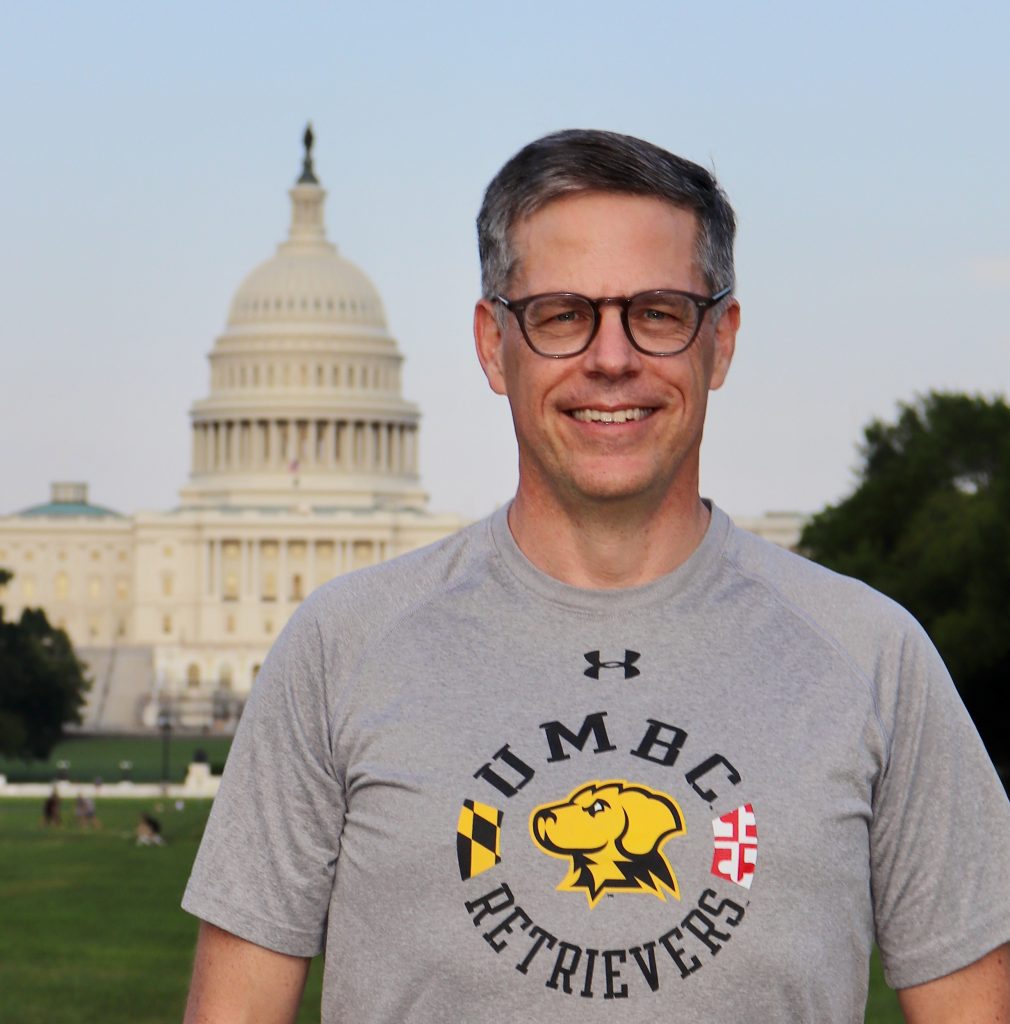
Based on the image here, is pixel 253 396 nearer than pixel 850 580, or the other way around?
pixel 850 580

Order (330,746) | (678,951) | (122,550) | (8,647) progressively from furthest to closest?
(122,550) < (8,647) < (330,746) < (678,951)

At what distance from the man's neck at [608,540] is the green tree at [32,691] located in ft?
259

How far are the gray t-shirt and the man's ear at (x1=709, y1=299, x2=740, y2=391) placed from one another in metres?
0.38

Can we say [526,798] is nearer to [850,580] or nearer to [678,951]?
[678,951]

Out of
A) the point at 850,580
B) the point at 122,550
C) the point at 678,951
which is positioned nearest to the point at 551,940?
the point at 678,951

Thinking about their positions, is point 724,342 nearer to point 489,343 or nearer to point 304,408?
point 489,343

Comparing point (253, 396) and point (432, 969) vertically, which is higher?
point (253, 396)

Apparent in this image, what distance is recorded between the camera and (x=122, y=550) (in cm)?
15762

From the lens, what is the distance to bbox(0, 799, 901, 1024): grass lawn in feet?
73.1

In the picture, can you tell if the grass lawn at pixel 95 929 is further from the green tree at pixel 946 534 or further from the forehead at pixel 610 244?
the forehead at pixel 610 244

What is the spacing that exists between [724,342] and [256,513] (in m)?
147

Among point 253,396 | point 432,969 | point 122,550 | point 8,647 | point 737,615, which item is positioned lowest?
point 432,969

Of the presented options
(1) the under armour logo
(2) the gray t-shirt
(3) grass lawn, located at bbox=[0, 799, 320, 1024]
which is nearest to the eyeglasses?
(2) the gray t-shirt

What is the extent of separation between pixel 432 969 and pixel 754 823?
0.63 m
